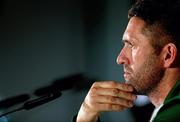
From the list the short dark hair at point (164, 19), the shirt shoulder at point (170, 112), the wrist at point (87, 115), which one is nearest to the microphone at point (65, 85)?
the wrist at point (87, 115)

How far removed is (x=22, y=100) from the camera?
171cm

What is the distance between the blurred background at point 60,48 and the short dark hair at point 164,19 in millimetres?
551

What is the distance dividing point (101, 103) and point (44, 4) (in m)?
→ 0.75

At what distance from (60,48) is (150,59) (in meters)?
0.67

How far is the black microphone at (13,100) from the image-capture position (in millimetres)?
1572

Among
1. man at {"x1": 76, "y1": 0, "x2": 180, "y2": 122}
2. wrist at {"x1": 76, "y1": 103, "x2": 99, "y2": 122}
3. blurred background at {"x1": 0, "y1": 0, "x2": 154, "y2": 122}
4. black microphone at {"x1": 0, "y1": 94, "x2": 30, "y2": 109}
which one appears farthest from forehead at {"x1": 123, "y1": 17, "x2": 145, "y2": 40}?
black microphone at {"x1": 0, "y1": 94, "x2": 30, "y2": 109}

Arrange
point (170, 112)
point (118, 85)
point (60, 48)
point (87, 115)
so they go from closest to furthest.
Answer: point (170, 112) → point (118, 85) → point (87, 115) → point (60, 48)

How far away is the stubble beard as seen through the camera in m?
1.13

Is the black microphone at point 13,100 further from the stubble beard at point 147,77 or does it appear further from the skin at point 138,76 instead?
the stubble beard at point 147,77

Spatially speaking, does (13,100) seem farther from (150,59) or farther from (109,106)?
(150,59)

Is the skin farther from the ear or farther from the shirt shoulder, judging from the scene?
the shirt shoulder

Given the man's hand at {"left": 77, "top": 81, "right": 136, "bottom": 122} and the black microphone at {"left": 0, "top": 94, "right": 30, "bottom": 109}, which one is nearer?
the man's hand at {"left": 77, "top": 81, "right": 136, "bottom": 122}

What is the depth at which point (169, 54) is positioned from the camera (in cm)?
111

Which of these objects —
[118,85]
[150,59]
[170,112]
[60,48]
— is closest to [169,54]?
[150,59]
